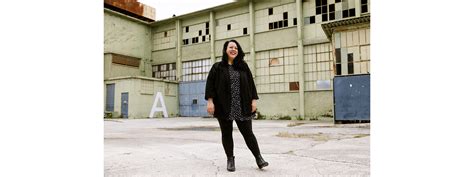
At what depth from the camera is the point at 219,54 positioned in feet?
61.8

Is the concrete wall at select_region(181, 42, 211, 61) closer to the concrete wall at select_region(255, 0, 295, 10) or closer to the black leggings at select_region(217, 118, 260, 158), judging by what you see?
the concrete wall at select_region(255, 0, 295, 10)

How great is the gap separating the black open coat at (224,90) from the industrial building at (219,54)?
10479 mm

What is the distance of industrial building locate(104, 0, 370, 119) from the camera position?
51.1 feet

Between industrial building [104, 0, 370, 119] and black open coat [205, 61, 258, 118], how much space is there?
10479 millimetres

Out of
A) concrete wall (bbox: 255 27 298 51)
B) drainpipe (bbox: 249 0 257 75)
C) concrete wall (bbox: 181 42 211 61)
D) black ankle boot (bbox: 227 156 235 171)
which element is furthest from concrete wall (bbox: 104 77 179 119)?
black ankle boot (bbox: 227 156 235 171)

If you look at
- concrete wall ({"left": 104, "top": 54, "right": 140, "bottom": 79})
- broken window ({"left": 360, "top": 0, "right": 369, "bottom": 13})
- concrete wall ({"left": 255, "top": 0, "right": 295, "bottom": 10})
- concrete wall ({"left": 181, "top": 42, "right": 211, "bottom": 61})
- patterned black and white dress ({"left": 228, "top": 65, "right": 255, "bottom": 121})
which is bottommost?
patterned black and white dress ({"left": 228, "top": 65, "right": 255, "bottom": 121})

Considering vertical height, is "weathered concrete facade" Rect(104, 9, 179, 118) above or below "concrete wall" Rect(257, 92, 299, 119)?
above

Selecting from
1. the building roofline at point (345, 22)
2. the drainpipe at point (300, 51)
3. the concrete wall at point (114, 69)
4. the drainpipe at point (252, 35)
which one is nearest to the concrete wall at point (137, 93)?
the concrete wall at point (114, 69)

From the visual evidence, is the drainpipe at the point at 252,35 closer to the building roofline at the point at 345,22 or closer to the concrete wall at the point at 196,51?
the concrete wall at the point at 196,51

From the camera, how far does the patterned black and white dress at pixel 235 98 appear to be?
2.98 m

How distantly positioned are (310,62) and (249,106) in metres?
13.4

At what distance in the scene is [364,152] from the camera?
394 cm
